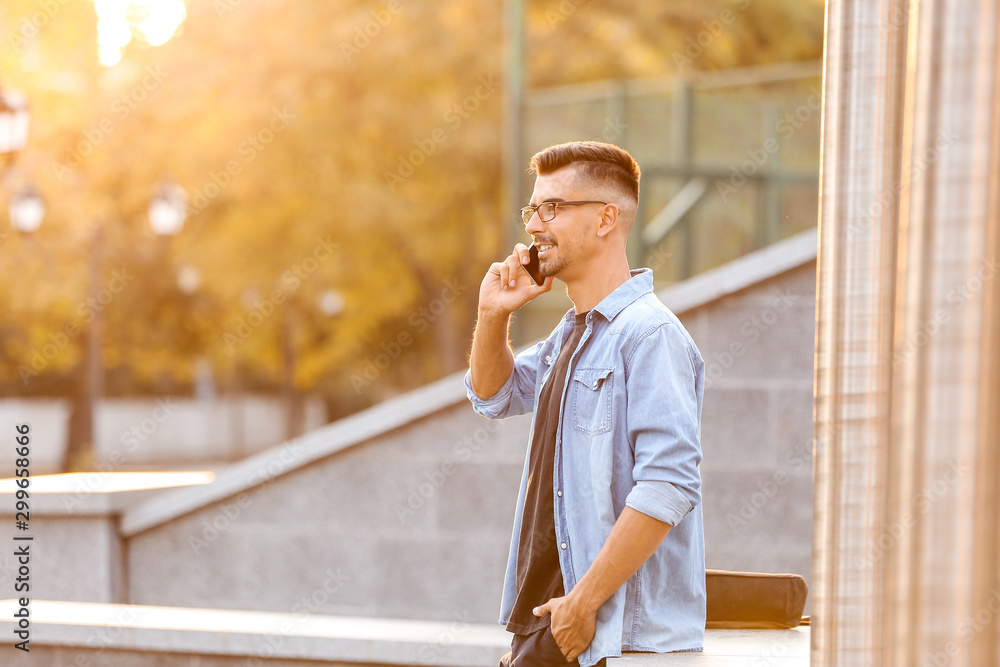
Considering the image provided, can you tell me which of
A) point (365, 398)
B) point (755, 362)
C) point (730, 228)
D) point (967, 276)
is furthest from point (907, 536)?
point (365, 398)

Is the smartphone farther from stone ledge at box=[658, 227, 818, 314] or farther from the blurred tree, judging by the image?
the blurred tree

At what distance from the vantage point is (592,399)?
110 inches

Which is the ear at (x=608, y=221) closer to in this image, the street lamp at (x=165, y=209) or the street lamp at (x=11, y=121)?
the street lamp at (x=11, y=121)

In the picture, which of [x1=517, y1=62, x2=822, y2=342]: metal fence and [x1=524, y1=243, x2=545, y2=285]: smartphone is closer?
[x1=524, y1=243, x2=545, y2=285]: smartphone

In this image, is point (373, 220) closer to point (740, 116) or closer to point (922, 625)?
point (740, 116)

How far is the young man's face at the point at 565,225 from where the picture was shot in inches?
114

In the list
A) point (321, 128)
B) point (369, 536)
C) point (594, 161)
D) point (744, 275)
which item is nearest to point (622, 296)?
point (594, 161)

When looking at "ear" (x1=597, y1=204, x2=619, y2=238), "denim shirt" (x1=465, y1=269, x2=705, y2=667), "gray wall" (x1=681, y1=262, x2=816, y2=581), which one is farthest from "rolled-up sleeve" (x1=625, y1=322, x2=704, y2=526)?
"gray wall" (x1=681, y1=262, x2=816, y2=581)

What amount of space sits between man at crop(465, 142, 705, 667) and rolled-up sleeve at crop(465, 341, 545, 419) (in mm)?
257

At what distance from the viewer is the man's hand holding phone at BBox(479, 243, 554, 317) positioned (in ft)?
9.53

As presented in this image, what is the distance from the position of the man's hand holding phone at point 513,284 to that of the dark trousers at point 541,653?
0.84 meters

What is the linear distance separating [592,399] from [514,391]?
554mm

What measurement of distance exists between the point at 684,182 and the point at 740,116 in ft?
2.41

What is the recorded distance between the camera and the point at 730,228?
28.2 feet
